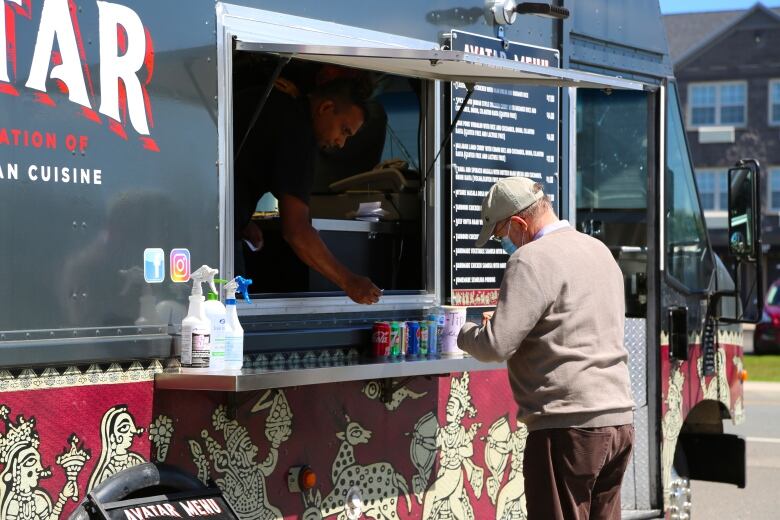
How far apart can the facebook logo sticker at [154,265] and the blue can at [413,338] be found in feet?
3.91

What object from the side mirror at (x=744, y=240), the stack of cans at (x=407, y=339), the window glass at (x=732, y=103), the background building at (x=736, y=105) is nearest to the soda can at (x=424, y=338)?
the stack of cans at (x=407, y=339)

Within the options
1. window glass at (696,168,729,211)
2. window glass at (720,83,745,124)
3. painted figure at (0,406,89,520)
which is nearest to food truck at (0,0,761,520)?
painted figure at (0,406,89,520)

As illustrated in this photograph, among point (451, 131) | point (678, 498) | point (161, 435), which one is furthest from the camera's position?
point (678, 498)

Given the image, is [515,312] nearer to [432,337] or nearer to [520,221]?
[520,221]

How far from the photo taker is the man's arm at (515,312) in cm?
368

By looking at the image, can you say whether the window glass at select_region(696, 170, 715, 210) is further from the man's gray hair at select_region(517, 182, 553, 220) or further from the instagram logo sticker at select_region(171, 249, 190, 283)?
the instagram logo sticker at select_region(171, 249, 190, 283)

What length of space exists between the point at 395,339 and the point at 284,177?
28.1 inches

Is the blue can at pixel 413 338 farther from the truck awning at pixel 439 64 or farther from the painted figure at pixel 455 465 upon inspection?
the truck awning at pixel 439 64

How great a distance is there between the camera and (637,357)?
5523mm

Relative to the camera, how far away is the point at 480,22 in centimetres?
479

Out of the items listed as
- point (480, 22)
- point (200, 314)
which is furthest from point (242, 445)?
point (480, 22)

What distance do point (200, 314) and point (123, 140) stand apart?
0.57m

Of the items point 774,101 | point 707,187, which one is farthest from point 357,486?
point 774,101

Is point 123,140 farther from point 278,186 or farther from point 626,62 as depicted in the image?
point 626,62
